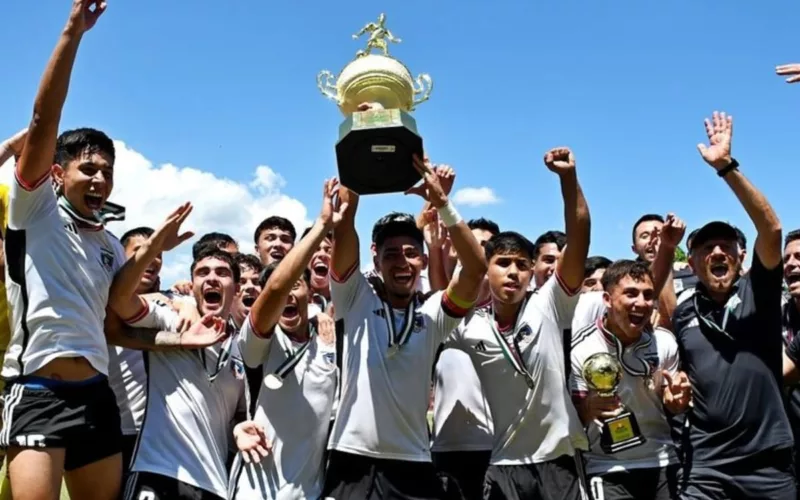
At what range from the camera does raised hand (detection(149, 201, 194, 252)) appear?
4.29 m

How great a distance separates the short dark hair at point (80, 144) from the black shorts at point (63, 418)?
4.16ft

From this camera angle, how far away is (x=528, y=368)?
Result: 4.59 metres

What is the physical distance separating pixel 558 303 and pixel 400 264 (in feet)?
3.73

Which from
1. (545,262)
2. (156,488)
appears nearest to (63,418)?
(156,488)

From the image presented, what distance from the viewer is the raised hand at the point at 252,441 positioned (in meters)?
4.04

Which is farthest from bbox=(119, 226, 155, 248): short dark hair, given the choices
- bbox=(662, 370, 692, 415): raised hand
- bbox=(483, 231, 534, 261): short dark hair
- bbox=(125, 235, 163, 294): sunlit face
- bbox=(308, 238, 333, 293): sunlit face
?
bbox=(662, 370, 692, 415): raised hand

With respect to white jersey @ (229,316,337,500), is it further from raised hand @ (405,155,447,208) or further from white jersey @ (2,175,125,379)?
raised hand @ (405,155,447,208)

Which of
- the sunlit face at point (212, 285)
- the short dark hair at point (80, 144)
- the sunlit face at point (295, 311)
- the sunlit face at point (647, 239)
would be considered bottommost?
the sunlit face at point (295, 311)

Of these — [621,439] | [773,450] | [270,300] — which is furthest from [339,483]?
[773,450]

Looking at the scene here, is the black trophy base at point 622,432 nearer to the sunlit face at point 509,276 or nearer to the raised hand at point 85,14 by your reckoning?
the sunlit face at point 509,276

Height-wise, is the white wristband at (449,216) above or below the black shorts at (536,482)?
above

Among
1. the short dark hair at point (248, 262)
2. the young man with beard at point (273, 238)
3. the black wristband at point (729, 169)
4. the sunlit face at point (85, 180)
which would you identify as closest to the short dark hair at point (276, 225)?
the young man with beard at point (273, 238)

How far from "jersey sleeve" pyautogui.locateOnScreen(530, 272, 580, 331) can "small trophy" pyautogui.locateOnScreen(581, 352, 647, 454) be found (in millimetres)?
314

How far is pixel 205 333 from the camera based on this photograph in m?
4.22
